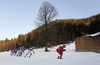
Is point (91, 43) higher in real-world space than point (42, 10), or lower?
lower

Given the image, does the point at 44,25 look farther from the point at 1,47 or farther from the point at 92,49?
the point at 1,47

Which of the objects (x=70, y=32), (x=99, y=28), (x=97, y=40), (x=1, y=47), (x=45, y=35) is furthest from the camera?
(x=1, y=47)

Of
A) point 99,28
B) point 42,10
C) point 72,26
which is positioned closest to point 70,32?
point 72,26

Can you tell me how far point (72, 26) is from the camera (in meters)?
108

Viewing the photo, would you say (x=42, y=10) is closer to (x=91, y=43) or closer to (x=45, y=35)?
(x=45, y=35)

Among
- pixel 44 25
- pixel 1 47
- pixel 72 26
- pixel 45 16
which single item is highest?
pixel 72 26

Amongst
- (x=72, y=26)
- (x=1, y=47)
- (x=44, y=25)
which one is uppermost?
(x=72, y=26)

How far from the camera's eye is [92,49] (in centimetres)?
1992

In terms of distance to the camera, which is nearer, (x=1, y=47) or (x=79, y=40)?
(x=79, y=40)

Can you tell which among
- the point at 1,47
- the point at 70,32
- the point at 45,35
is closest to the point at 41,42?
the point at 45,35

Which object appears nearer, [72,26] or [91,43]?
[91,43]

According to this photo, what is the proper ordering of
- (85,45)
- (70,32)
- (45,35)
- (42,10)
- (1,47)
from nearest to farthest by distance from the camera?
(85,45) < (45,35) < (42,10) < (70,32) < (1,47)

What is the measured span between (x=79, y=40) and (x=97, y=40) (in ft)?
11.2

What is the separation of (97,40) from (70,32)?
83.4 metres
